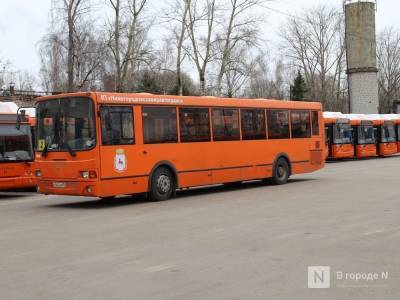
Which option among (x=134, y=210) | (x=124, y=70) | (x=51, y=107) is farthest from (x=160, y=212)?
(x=124, y=70)

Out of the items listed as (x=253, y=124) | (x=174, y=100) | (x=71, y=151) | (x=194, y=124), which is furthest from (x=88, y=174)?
(x=253, y=124)

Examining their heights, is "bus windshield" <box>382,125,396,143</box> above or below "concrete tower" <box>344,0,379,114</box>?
below

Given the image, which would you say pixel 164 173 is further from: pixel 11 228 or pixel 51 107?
pixel 11 228

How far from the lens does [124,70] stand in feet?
139

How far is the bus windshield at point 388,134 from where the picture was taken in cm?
4069

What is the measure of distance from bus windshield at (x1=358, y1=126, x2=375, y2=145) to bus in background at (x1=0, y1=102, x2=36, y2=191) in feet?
80.4

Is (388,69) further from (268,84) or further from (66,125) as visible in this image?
(66,125)

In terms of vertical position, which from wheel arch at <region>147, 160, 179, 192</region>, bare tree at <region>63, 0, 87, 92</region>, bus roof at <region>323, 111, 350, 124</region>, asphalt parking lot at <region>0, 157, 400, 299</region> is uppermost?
bare tree at <region>63, 0, 87, 92</region>

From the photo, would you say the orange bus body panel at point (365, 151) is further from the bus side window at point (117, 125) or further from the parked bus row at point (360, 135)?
the bus side window at point (117, 125)

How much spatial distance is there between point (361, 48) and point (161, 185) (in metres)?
45.4

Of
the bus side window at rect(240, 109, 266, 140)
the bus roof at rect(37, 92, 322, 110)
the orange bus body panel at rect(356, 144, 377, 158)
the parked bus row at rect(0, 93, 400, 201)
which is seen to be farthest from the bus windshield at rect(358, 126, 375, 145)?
the bus side window at rect(240, 109, 266, 140)

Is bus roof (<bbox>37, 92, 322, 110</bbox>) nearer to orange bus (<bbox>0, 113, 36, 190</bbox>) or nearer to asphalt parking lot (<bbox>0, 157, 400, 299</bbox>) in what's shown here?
asphalt parking lot (<bbox>0, 157, 400, 299</bbox>)

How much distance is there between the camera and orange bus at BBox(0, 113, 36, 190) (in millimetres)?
18297

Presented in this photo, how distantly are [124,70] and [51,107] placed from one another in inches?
1091
